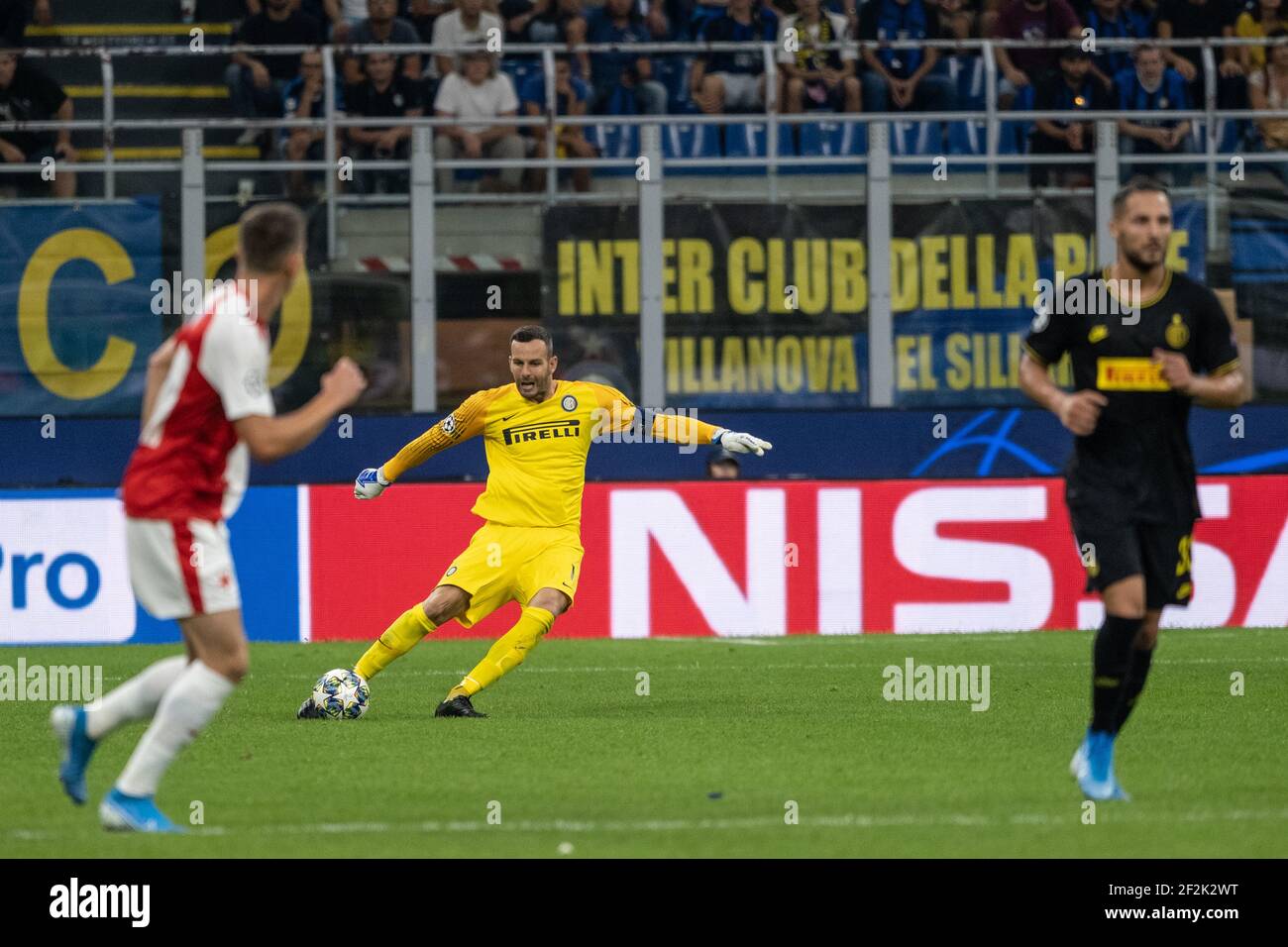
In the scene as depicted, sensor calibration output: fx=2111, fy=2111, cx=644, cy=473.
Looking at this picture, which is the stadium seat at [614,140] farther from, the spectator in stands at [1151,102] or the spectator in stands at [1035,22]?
the spectator in stands at [1151,102]

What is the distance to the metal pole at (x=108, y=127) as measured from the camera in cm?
1616

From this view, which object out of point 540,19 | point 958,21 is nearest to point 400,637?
point 540,19

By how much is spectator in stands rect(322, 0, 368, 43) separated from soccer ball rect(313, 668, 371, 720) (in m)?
9.40

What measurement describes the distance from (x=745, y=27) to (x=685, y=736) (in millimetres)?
10238

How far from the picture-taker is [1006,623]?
1489 cm

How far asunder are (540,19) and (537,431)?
873 cm

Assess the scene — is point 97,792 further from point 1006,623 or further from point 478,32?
point 478,32

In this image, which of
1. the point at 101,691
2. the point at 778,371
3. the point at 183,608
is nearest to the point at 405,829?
the point at 183,608

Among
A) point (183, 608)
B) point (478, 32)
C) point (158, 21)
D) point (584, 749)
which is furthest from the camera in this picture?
point (158, 21)

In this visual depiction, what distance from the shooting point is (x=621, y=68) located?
→ 17.9 m

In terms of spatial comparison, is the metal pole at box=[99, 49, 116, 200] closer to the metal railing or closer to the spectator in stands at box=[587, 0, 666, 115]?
the metal railing

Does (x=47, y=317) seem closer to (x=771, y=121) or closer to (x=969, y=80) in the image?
(x=771, y=121)

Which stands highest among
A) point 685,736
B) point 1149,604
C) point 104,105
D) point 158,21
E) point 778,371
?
point 158,21

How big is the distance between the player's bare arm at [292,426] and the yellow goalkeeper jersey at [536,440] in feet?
14.4
